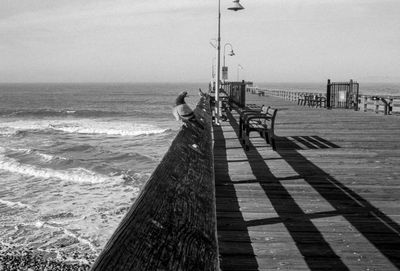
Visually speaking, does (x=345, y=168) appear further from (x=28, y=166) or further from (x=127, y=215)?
(x=28, y=166)

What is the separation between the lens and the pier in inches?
61.7

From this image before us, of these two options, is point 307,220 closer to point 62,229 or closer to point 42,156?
point 62,229

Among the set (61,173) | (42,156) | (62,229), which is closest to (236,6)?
(62,229)

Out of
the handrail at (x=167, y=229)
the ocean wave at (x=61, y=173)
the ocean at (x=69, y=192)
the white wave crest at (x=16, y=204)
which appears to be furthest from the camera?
the ocean wave at (x=61, y=173)

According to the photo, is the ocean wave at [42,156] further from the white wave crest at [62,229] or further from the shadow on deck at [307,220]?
the shadow on deck at [307,220]

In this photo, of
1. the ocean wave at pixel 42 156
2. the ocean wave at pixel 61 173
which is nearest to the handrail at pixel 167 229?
the ocean wave at pixel 61 173

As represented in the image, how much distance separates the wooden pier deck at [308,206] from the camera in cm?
383

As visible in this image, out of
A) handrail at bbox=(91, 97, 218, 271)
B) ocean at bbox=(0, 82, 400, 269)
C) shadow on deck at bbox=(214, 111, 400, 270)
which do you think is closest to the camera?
handrail at bbox=(91, 97, 218, 271)

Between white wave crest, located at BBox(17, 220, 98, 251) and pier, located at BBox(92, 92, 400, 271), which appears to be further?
white wave crest, located at BBox(17, 220, 98, 251)

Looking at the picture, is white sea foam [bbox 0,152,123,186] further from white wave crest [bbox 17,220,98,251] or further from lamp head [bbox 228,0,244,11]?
lamp head [bbox 228,0,244,11]

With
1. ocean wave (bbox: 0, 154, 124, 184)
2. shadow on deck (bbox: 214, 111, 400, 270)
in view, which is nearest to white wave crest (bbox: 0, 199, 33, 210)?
ocean wave (bbox: 0, 154, 124, 184)

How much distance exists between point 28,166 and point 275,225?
20.3 m

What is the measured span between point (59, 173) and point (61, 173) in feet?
0.32

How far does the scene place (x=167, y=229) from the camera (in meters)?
1.62
